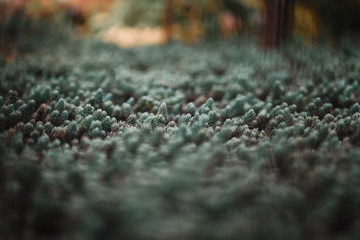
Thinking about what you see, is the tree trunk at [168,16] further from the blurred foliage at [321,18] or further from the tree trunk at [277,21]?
the blurred foliage at [321,18]

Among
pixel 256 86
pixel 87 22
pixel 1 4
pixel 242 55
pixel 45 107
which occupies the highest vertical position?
pixel 87 22

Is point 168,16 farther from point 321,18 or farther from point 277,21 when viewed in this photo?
point 321,18

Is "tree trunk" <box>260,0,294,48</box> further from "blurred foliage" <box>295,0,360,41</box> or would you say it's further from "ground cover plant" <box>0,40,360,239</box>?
"ground cover plant" <box>0,40,360,239</box>

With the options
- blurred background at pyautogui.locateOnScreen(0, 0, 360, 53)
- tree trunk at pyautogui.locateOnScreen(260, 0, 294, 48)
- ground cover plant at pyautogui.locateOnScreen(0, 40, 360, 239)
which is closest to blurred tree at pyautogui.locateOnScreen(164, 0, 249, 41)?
blurred background at pyautogui.locateOnScreen(0, 0, 360, 53)

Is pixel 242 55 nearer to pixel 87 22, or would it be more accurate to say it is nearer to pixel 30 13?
pixel 30 13

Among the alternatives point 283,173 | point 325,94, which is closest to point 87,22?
point 325,94

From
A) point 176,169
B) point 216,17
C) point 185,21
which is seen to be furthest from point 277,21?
point 185,21
